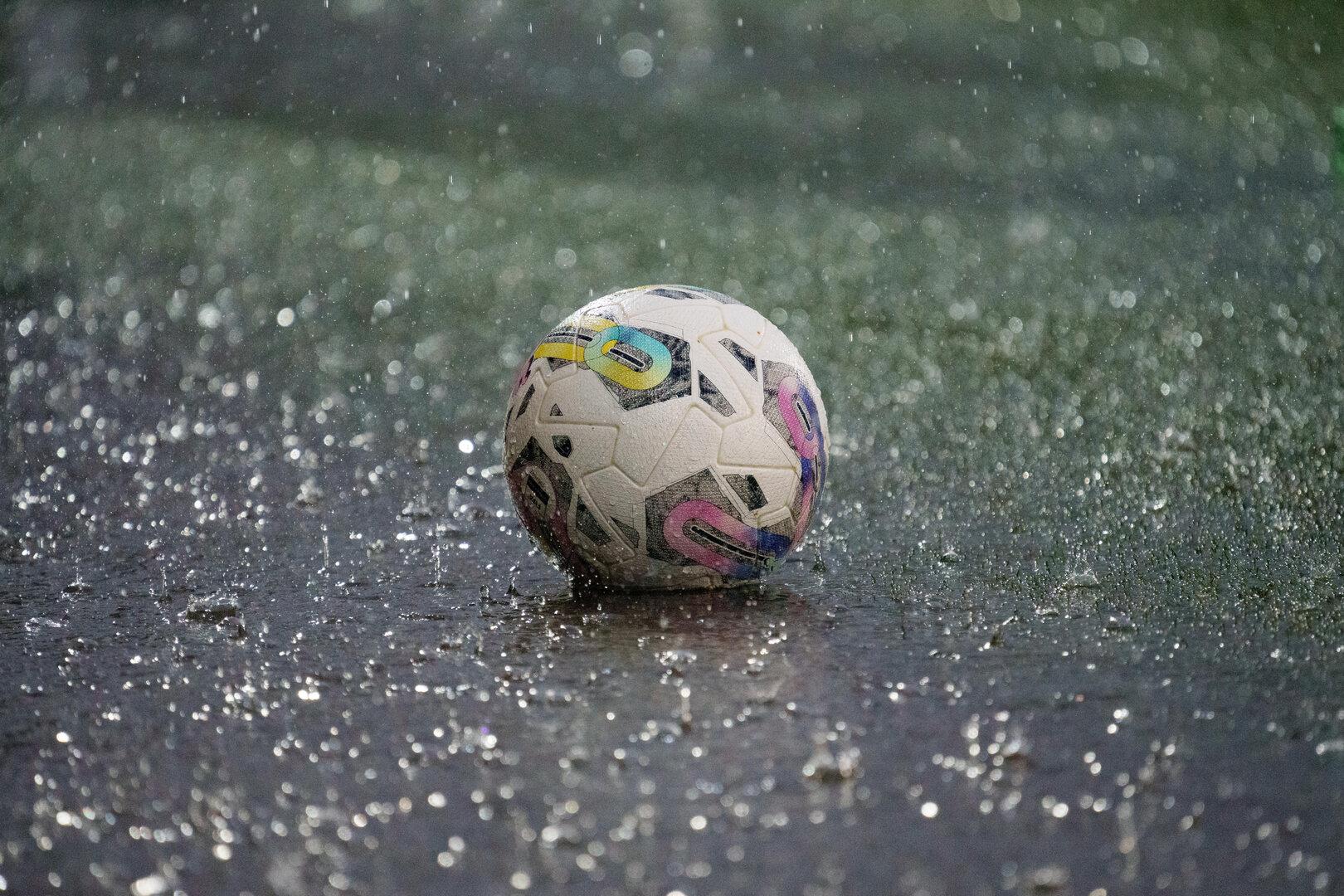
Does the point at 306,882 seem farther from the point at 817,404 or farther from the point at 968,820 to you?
the point at 817,404

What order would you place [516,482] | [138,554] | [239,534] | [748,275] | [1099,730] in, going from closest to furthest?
[1099,730], [516,482], [138,554], [239,534], [748,275]

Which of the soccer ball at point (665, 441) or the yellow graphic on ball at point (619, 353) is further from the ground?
the yellow graphic on ball at point (619, 353)

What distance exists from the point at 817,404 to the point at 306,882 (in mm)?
2409

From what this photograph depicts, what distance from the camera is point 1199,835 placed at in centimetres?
265

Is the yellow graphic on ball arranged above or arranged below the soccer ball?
above

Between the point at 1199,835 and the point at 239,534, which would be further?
the point at 239,534

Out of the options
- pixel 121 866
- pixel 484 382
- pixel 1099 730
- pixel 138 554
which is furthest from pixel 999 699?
pixel 484 382

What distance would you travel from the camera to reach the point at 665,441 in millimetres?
4203

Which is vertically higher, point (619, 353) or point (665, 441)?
point (619, 353)

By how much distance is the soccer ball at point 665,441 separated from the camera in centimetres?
422

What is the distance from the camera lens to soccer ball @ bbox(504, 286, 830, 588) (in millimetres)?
4223

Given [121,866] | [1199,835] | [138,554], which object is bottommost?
[138,554]

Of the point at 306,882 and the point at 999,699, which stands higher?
the point at 306,882

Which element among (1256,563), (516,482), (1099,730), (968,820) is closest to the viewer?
(968,820)
